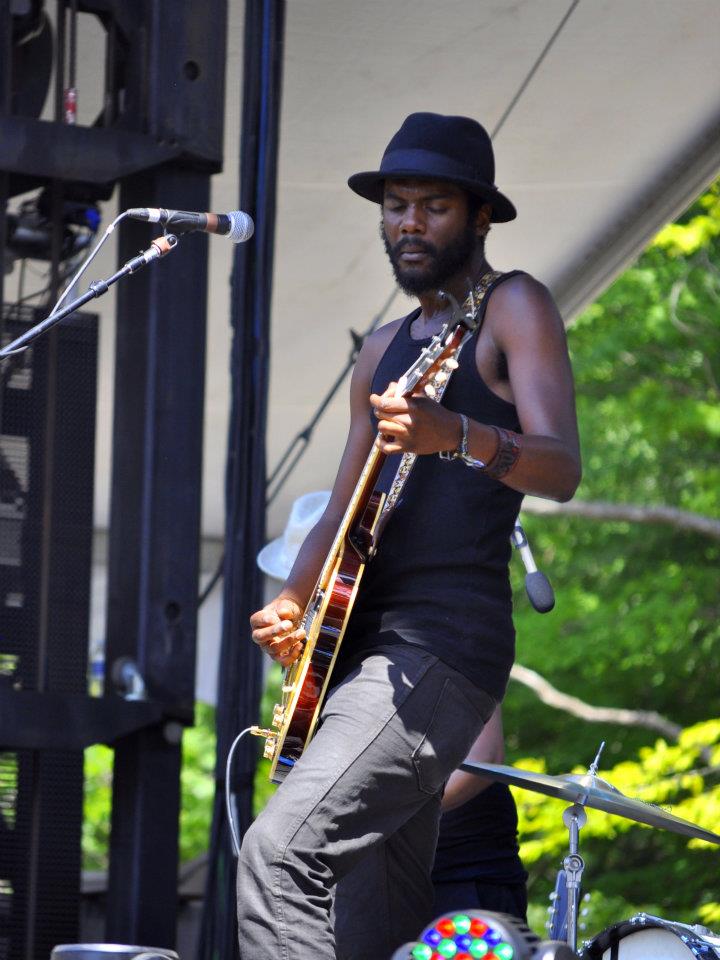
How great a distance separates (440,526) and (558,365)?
1.22 feet

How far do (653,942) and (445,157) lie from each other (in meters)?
1.68

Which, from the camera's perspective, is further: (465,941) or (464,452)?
(464,452)

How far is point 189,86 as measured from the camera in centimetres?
394

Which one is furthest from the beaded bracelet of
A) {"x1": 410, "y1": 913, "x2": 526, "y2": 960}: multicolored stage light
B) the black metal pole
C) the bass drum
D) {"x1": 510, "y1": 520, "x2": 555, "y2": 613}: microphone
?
the black metal pole

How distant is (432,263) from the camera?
3.00 metres

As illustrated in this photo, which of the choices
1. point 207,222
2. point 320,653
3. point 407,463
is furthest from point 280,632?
point 207,222

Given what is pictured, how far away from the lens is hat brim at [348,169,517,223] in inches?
117

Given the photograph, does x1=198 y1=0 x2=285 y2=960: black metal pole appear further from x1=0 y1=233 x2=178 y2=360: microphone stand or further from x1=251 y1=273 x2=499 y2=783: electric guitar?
x1=251 y1=273 x2=499 y2=783: electric guitar

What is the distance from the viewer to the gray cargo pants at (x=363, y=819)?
2.49 metres

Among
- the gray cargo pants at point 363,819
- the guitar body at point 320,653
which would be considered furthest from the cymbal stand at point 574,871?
the guitar body at point 320,653

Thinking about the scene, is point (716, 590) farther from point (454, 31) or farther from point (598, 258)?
point (454, 31)

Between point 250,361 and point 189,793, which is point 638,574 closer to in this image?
point 189,793

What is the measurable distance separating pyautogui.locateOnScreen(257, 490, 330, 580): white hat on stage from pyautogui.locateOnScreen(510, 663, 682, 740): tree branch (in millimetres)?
6621

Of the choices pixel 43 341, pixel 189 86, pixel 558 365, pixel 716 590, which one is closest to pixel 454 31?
pixel 189 86
